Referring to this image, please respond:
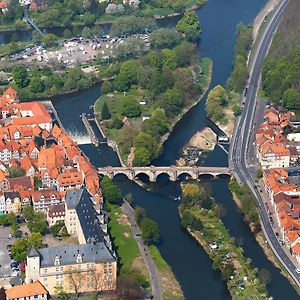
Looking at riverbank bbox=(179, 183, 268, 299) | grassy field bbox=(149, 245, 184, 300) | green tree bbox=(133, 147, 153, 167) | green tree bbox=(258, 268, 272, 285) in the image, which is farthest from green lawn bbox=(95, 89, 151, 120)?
green tree bbox=(258, 268, 272, 285)

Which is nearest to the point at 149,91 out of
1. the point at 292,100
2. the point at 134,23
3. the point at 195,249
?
the point at 292,100

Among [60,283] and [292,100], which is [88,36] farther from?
[60,283]

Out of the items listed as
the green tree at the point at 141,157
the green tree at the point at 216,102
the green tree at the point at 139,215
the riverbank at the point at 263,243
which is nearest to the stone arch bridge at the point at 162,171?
the green tree at the point at 141,157

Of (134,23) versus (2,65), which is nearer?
(2,65)

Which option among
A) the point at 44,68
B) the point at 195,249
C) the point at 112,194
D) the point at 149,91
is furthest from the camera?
the point at 44,68

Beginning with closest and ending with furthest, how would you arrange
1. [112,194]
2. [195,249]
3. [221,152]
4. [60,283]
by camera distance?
1. [60,283]
2. [195,249]
3. [112,194]
4. [221,152]

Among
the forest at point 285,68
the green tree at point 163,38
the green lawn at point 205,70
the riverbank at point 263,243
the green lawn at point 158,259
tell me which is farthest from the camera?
the green tree at point 163,38

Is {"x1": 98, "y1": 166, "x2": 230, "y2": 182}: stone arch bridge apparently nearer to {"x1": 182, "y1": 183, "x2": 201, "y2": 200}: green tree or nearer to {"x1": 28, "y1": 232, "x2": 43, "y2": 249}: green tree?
{"x1": 182, "y1": 183, "x2": 201, "y2": 200}: green tree

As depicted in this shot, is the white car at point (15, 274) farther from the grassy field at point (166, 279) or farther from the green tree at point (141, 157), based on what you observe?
the green tree at point (141, 157)
